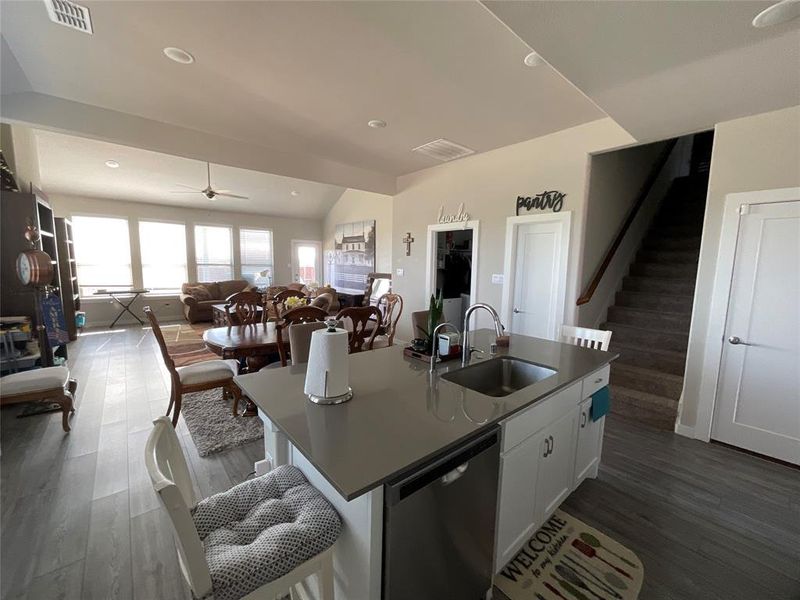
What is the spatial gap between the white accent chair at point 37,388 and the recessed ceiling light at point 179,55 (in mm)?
2656

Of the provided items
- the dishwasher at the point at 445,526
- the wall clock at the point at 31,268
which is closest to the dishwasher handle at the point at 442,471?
the dishwasher at the point at 445,526

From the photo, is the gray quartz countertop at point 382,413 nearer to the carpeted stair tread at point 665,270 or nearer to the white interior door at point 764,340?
the white interior door at point 764,340

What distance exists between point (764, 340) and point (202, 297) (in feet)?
29.0

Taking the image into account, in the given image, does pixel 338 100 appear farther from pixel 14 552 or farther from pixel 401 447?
pixel 14 552

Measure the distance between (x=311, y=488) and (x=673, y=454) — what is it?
2.83m

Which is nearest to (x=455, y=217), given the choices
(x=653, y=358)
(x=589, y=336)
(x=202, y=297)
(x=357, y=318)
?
(x=357, y=318)

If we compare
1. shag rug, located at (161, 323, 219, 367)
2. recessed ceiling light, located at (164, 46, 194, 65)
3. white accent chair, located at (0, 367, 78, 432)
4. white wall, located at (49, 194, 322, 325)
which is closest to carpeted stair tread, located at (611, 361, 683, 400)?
recessed ceiling light, located at (164, 46, 194, 65)

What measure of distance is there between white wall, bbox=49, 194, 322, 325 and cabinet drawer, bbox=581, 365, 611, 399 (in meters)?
8.63

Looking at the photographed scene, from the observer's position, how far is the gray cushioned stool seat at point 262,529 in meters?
0.91

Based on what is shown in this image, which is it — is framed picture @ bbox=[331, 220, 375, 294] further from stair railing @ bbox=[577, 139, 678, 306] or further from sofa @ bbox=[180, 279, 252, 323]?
stair railing @ bbox=[577, 139, 678, 306]

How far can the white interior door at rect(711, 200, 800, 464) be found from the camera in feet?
7.65

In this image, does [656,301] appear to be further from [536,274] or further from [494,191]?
[494,191]

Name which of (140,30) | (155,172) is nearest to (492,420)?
(140,30)

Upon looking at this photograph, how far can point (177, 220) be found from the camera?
7.62m
